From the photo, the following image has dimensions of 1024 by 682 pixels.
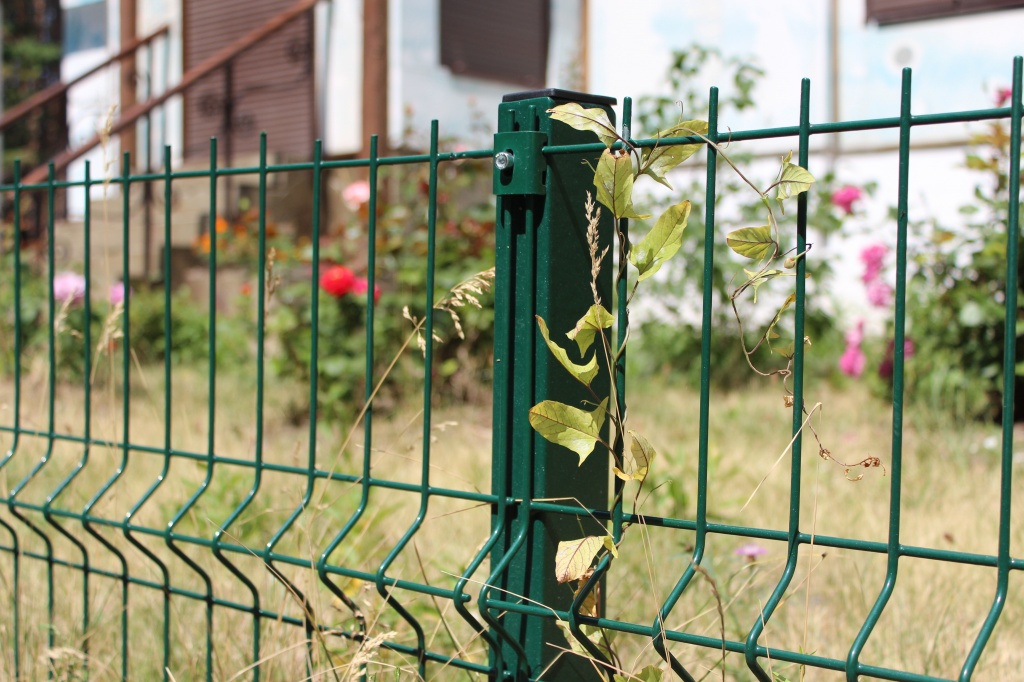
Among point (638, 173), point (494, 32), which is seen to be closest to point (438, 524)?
point (638, 173)

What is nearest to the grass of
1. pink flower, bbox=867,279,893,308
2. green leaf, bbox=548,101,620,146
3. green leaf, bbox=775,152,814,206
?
green leaf, bbox=775,152,814,206

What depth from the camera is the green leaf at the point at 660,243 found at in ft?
4.27

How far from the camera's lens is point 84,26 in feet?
30.6

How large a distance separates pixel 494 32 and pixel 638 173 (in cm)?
696

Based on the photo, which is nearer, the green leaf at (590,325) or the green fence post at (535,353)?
the green leaf at (590,325)

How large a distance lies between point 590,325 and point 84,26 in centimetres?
939

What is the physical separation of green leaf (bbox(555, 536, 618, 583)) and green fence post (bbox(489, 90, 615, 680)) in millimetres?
100

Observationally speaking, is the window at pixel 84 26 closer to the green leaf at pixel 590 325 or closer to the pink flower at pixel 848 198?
the pink flower at pixel 848 198

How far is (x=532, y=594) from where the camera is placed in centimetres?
147

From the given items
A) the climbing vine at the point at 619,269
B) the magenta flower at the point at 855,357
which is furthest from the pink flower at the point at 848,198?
the climbing vine at the point at 619,269

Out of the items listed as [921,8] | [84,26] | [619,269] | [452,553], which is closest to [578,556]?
[619,269]

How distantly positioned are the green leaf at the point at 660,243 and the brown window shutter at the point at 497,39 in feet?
21.3

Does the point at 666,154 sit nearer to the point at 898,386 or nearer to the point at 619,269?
the point at 619,269

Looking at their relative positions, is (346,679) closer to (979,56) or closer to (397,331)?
(397,331)
